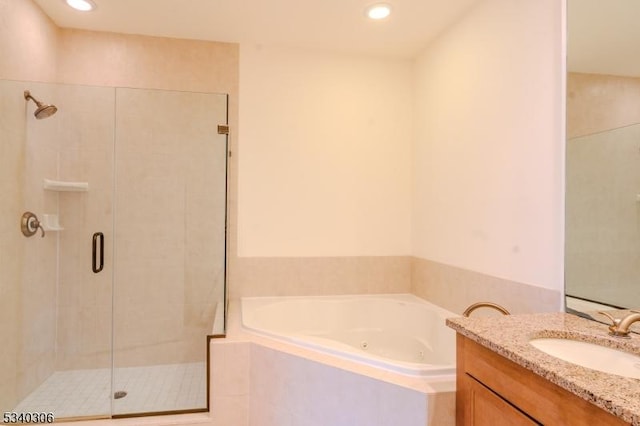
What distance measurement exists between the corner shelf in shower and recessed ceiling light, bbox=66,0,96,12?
3.60 ft

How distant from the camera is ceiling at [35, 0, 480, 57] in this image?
88.2 inches

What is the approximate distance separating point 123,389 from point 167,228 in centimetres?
106

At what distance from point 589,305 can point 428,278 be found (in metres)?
1.32

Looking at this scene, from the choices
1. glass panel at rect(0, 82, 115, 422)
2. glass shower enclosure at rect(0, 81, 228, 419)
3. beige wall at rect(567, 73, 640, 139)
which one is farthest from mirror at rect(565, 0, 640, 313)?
glass panel at rect(0, 82, 115, 422)

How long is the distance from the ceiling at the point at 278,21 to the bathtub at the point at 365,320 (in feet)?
6.28

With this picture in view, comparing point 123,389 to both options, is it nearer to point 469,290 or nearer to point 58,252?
point 58,252

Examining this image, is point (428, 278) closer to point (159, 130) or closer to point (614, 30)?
point (614, 30)

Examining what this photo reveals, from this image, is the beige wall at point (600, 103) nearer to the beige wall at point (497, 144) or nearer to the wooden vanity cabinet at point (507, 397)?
the beige wall at point (497, 144)

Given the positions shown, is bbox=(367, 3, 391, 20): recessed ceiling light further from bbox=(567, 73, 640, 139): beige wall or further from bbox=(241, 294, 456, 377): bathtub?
bbox=(241, 294, 456, 377): bathtub

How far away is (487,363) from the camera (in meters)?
1.15

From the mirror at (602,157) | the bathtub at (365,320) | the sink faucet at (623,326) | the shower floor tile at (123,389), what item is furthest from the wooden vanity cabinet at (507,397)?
the shower floor tile at (123,389)

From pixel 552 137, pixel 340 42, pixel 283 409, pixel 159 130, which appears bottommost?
pixel 283 409

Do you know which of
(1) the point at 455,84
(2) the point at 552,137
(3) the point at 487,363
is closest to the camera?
(3) the point at 487,363

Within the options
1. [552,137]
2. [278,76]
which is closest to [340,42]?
[278,76]
